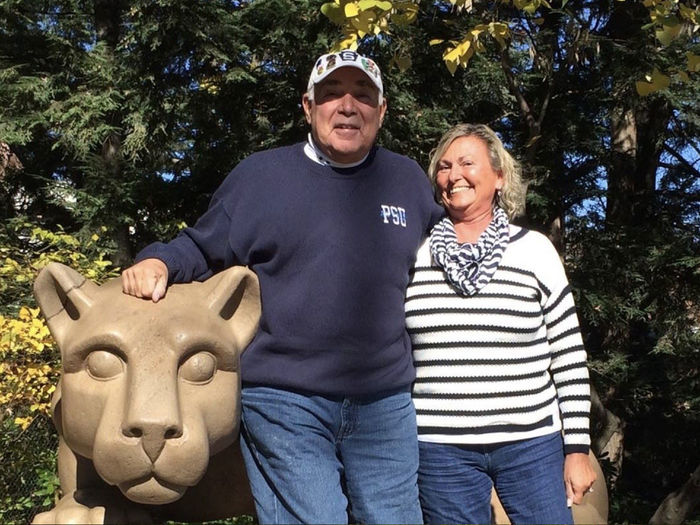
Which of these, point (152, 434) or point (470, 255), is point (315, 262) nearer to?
point (470, 255)

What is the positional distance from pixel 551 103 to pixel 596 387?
8.91 feet

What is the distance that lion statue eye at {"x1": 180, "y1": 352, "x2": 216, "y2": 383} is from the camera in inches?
81.3

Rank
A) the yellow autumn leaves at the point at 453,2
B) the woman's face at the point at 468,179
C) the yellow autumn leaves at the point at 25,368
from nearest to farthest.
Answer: the woman's face at the point at 468,179 → the yellow autumn leaves at the point at 453,2 → the yellow autumn leaves at the point at 25,368

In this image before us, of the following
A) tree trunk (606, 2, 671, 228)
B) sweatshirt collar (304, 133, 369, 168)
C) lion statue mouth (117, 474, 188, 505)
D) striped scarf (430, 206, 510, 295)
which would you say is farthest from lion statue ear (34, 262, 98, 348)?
tree trunk (606, 2, 671, 228)

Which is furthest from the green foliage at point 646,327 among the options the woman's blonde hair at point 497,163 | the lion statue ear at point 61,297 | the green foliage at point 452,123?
the lion statue ear at point 61,297

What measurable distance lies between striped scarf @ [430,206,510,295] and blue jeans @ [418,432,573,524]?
0.53 metres

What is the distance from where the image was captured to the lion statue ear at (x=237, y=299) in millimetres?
2225

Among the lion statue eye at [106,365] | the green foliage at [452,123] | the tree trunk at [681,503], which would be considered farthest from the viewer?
the green foliage at [452,123]

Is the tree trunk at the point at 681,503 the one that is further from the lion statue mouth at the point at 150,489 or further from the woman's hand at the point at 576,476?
the lion statue mouth at the point at 150,489

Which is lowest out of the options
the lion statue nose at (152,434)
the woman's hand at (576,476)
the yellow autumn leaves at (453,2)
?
the woman's hand at (576,476)

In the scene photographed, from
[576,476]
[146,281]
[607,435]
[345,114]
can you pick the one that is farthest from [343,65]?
[607,435]

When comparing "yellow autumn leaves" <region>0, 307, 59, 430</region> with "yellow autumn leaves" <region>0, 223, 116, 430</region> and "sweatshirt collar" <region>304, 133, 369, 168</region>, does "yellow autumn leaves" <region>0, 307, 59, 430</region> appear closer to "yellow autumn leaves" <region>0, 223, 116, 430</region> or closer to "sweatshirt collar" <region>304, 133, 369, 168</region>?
"yellow autumn leaves" <region>0, 223, 116, 430</region>

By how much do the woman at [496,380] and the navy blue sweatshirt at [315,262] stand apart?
0.35 ft

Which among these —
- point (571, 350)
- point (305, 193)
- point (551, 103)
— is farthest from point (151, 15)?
point (571, 350)
